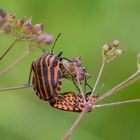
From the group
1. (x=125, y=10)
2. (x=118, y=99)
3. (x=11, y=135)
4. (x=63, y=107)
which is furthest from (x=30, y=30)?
(x=125, y=10)

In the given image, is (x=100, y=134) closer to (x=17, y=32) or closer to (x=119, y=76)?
(x=119, y=76)

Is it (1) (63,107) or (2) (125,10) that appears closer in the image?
(1) (63,107)

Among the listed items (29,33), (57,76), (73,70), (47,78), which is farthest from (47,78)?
(29,33)

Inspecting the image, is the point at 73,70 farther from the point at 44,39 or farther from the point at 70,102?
the point at 44,39

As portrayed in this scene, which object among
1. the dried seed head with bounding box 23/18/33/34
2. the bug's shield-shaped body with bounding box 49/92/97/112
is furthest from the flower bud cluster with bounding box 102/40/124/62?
the dried seed head with bounding box 23/18/33/34

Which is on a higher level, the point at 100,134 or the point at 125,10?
the point at 125,10

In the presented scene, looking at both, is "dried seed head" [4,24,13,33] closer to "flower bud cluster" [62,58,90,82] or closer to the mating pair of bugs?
the mating pair of bugs

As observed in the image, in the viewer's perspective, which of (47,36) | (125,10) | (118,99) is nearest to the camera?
(47,36)

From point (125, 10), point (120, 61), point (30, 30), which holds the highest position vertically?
point (30, 30)

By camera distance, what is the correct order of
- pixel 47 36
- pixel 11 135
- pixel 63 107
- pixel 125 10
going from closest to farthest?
pixel 47 36 < pixel 63 107 < pixel 11 135 < pixel 125 10
